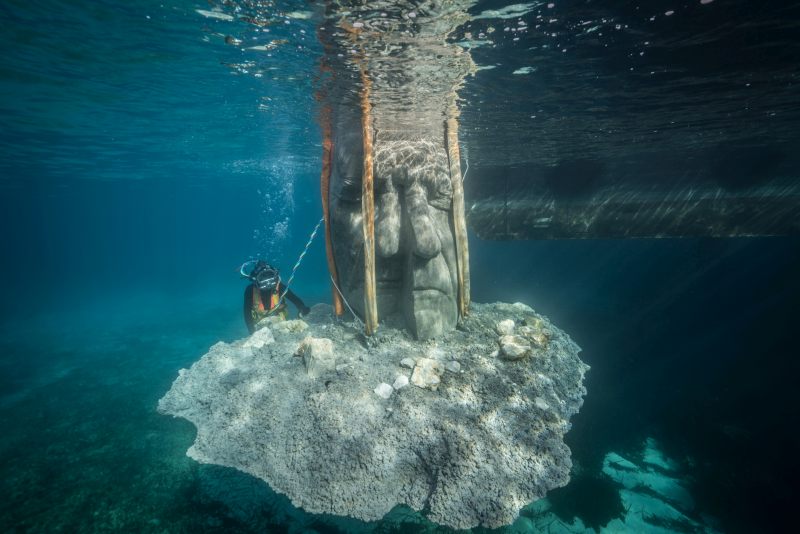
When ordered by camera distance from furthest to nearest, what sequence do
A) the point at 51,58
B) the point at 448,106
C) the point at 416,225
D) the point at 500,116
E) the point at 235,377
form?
1. the point at 500,116
2. the point at 448,106
3. the point at 51,58
4. the point at 416,225
5. the point at 235,377

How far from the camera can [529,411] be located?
5.06m

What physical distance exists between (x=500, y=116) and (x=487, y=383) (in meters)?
8.27

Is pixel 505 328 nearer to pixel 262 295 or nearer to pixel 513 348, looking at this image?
pixel 513 348

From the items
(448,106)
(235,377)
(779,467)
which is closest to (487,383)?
(235,377)

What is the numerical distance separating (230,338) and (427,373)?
48.2ft

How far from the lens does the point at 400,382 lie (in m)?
5.32

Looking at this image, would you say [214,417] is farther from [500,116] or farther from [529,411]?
[500,116]

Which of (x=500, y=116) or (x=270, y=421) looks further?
(x=500, y=116)

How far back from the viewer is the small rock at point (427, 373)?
17.4 feet

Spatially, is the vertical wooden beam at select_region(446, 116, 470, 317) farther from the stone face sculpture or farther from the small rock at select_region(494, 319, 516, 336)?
the small rock at select_region(494, 319, 516, 336)

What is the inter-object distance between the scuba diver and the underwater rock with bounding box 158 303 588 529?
256 centimetres

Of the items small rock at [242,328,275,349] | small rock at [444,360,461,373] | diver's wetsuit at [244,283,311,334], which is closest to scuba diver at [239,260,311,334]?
diver's wetsuit at [244,283,311,334]

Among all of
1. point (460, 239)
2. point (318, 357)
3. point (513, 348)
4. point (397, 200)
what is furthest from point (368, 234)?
point (513, 348)

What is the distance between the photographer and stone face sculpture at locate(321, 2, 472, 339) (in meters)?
6.29
